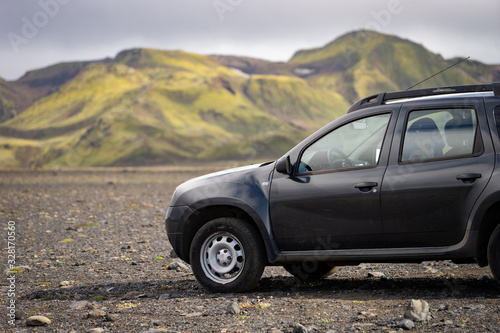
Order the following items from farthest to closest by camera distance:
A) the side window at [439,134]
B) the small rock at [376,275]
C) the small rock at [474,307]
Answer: the small rock at [376,275] < the side window at [439,134] < the small rock at [474,307]

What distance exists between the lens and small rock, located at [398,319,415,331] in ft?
19.2

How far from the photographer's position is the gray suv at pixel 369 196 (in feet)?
22.5

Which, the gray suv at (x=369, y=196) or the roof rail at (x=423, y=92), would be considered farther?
the roof rail at (x=423, y=92)

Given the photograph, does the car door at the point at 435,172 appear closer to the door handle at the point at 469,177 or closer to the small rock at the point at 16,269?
the door handle at the point at 469,177

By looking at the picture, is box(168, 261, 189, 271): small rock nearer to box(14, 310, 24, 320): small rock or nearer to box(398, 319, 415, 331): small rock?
box(14, 310, 24, 320): small rock

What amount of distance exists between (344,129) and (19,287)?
4410mm

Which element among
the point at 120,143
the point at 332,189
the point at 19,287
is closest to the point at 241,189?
the point at 332,189

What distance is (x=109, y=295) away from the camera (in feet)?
26.4

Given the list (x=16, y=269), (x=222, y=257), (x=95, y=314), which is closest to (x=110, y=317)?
(x=95, y=314)

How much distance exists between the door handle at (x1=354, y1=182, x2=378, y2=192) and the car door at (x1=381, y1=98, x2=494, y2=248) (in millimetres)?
106

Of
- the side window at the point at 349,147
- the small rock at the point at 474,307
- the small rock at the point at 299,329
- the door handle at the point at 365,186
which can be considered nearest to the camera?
the small rock at the point at 299,329

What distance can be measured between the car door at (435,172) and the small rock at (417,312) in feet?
3.10

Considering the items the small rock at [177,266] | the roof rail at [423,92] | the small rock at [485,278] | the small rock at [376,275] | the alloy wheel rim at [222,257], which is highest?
the roof rail at [423,92]

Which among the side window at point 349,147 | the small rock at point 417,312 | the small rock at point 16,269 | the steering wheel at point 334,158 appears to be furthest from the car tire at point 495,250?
the small rock at point 16,269
